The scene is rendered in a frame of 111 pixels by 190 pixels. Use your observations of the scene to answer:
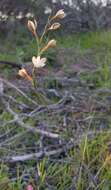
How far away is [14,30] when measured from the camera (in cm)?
459

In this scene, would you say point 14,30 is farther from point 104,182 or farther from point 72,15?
point 104,182

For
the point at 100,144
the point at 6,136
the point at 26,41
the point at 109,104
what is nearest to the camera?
the point at 100,144

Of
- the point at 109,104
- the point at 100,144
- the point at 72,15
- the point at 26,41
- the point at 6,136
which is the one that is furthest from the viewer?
the point at 72,15

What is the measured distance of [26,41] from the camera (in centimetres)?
447

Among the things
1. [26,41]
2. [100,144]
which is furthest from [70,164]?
[26,41]

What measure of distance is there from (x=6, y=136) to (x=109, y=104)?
754 mm

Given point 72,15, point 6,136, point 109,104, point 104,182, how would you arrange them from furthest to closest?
1. point 72,15
2. point 109,104
3. point 6,136
4. point 104,182

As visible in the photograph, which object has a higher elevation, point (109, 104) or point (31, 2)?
point (31, 2)

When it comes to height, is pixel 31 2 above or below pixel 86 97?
above

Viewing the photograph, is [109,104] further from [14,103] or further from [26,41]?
[26,41]

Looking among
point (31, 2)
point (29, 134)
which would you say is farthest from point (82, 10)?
point (29, 134)

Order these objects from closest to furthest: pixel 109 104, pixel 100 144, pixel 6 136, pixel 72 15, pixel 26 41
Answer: pixel 100 144 < pixel 6 136 < pixel 109 104 < pixel 26 41 < pixel 72 15

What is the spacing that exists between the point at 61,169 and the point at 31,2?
2.70m

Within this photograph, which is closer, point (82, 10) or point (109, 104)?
point (109, 104)
